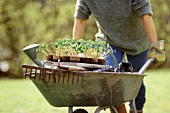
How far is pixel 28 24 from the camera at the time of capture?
13.7m

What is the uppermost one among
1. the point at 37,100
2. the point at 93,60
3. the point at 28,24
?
the point at 28,24

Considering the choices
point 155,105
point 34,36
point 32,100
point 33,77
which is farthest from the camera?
point 34,36

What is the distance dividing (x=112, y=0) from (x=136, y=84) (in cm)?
83

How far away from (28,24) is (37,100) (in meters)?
6.20

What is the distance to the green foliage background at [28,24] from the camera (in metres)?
13.5

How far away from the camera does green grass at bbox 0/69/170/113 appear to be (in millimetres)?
6638

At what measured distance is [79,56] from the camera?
329cm

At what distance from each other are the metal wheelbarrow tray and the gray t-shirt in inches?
34.4

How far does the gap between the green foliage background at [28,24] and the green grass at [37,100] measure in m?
3.53

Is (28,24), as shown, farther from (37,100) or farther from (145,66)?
(145,66)

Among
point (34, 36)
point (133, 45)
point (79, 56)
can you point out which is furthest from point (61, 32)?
point (79, 56)

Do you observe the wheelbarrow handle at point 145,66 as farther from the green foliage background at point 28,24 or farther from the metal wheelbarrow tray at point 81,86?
the green foliage background at point 28,24

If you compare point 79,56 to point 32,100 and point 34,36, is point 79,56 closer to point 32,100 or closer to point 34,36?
point 32,100

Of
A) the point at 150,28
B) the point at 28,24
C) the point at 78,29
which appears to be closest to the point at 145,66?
the point at 150,28
